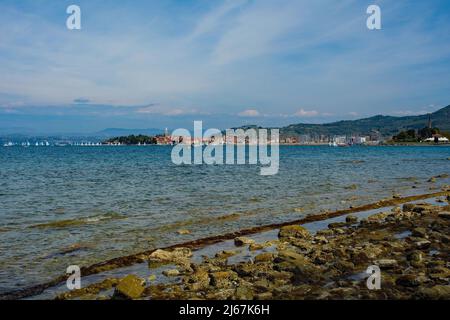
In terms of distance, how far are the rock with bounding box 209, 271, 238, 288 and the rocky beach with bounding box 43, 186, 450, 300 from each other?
3 cm

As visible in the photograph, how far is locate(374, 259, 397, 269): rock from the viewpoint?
43.4 ft

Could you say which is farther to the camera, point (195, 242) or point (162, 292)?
point (195, 242)

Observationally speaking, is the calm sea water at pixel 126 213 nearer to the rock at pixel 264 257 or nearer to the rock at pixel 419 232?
the rock at pixel 264 257

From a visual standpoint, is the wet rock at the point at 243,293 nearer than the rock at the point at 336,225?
Yes

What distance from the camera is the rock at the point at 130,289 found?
452 inches

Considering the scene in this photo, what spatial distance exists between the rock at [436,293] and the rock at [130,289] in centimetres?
739

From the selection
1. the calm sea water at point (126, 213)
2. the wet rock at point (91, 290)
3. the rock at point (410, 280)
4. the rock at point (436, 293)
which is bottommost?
the calm sea water at point (126, 213)

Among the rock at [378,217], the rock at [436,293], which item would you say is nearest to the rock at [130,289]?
the rock at [436,293]

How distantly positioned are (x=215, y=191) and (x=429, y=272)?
90.9 feet

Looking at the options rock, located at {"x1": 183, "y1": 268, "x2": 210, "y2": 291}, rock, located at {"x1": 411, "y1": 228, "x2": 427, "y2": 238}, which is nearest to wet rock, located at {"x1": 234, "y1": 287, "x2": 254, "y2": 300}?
rock, located at {"x1": 183, "y1": 268, "x2": 210, "y2": 291}

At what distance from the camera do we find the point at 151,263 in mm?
15430

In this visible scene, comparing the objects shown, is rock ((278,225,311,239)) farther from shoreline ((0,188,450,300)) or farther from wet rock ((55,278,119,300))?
wet rock ((55,278,119,300))

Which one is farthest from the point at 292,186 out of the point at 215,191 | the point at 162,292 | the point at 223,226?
→ the point at 162,292
